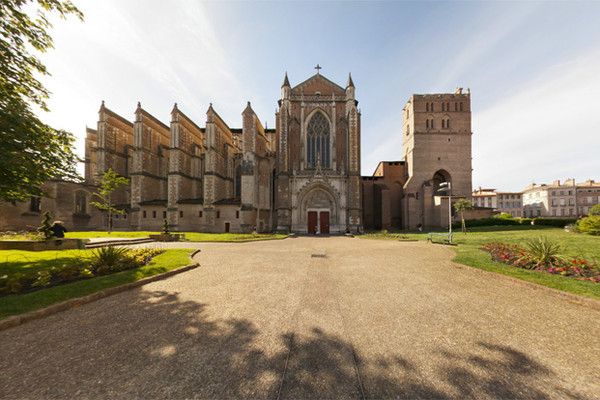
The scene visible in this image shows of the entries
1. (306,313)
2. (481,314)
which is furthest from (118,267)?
(481,314)

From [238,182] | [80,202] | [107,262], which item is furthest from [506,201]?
[80,202]

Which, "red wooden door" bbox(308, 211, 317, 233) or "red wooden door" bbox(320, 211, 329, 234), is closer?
"red wooden door" bbox(320, 211, 329, 234)

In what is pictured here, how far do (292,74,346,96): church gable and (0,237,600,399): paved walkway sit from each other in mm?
29256

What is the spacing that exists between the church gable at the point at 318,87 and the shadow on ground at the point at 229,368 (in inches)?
1213

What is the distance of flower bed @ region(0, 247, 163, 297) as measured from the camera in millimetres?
4627

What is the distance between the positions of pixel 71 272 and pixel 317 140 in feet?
86.2

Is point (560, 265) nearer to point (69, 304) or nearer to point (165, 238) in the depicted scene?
point (69, 304)

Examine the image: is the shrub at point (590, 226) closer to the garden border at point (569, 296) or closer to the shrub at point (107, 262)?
the garden border at point (569, 296)

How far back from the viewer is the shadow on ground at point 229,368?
2094 millimetres

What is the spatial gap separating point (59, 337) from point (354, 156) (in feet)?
87.1

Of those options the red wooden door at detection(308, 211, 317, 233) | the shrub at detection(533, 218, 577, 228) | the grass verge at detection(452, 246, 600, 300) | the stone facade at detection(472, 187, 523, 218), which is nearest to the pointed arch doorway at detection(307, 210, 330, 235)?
the red wooden door at detection(308, 211, 317, 233)

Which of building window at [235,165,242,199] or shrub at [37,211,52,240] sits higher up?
building window at [235,165,242,199]

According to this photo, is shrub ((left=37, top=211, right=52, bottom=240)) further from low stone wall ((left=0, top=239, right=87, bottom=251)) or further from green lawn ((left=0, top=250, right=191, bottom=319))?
green lawn ((left=0, top=250, right=191, bottom=319))

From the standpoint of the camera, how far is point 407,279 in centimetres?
589
